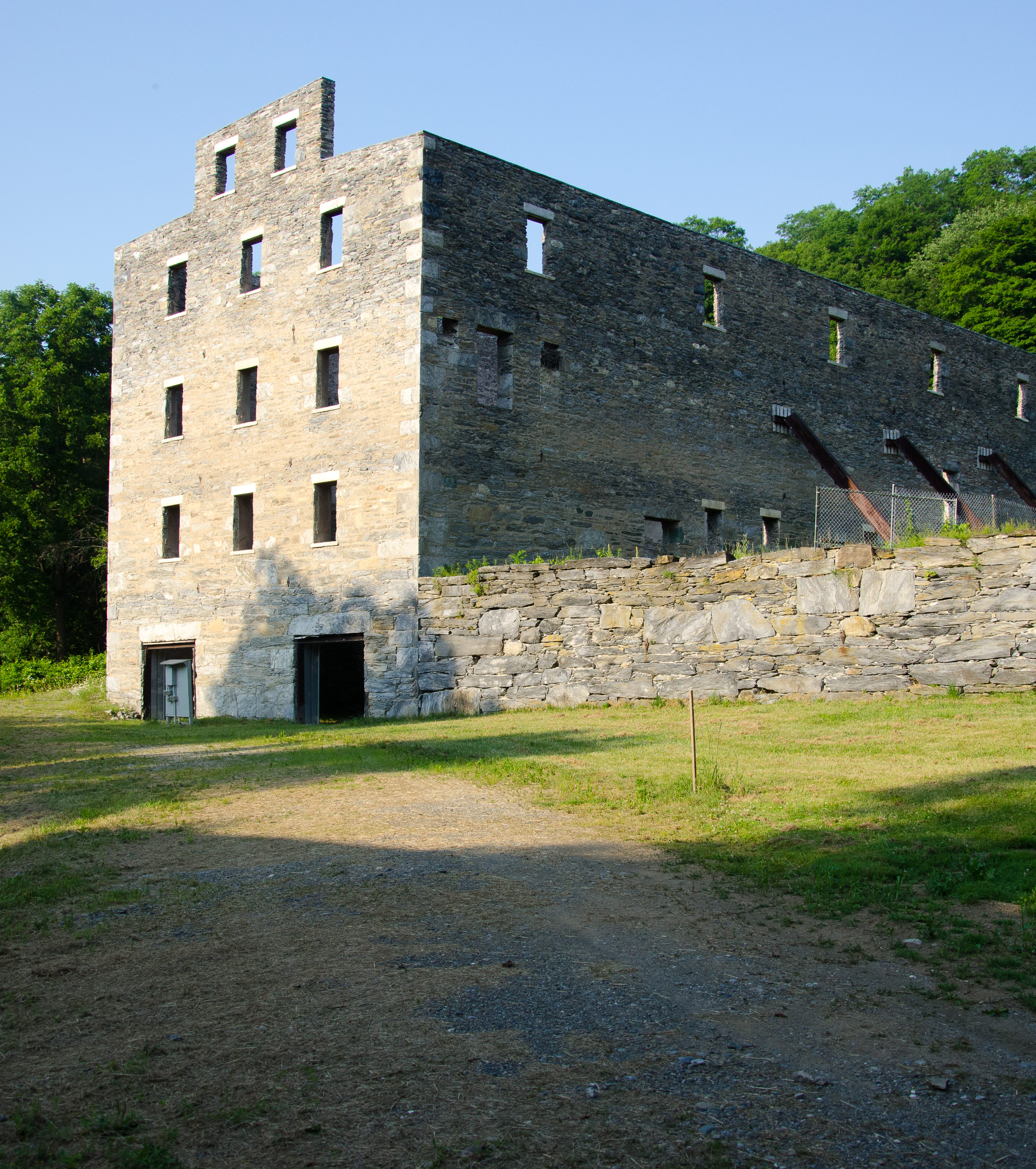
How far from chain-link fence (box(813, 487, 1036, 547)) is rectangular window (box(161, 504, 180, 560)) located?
14061mm

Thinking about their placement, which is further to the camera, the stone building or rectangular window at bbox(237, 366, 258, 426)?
rectangular window at bbox(237, 366, 258, 426)

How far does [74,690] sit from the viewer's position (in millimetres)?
29266

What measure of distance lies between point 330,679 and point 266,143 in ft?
37.4

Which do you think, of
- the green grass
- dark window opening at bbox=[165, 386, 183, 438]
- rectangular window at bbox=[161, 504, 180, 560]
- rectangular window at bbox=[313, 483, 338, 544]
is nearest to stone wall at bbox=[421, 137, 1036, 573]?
rectangular window at bbox=[313, 483, 338, 544]

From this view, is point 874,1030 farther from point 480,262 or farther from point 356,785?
point 480,262

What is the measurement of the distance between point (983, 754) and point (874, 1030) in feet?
20.3

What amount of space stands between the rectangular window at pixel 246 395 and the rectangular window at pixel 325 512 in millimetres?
2873

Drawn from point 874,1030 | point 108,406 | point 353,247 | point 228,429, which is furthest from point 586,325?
point 108,406

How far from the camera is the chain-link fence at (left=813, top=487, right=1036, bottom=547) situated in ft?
74.1

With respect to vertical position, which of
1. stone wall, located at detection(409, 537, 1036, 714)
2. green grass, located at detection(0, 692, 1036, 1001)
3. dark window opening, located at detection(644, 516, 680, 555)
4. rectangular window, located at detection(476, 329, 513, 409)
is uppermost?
rectangular window, located at detection(476, 329, 513, 409)

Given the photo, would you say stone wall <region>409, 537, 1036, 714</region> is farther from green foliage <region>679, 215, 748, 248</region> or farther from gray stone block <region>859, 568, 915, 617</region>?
green foliage <region>679, 215, 748, 248</region>

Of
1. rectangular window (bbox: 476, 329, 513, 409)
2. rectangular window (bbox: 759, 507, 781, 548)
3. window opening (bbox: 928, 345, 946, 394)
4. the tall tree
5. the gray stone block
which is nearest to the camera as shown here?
the gray stone block

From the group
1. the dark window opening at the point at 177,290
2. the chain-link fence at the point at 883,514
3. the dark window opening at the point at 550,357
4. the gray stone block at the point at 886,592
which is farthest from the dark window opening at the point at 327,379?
the gray stone block at the point at 886,592

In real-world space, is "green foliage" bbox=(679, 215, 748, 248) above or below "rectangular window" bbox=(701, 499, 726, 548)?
above
